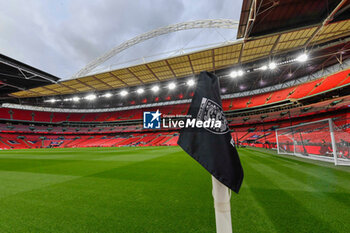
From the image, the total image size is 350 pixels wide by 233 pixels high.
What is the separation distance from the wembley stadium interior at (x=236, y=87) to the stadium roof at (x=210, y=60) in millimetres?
105

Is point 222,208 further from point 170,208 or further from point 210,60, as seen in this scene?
A: point 210,60

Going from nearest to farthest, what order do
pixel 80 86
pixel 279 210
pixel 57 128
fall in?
pixel 279 210, pixel 80 86, pixel 57 128

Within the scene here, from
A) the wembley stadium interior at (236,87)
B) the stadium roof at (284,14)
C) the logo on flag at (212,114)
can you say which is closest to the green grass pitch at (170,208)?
the logo on flag at (212,114)

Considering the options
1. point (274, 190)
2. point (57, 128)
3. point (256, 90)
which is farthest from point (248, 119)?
point (57, 128)

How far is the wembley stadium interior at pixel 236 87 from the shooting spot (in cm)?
994

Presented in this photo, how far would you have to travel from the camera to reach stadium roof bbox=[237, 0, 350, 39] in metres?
8.04

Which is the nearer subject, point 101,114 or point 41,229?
point 41,229

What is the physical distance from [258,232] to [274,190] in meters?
1.64

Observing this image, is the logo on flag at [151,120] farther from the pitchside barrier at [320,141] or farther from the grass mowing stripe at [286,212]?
the grass mowing stripe at [286,212]

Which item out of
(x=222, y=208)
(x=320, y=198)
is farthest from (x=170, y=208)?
(x=320, y=198)

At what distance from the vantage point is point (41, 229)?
1621 mm

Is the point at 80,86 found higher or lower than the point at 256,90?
lower

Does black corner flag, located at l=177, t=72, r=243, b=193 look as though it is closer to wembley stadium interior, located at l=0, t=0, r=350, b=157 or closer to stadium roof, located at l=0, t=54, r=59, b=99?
wembley stadium interior, located at l=0, t=0, r=350, b=157

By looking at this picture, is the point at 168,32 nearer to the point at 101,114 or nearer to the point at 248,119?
the point at 248,119
